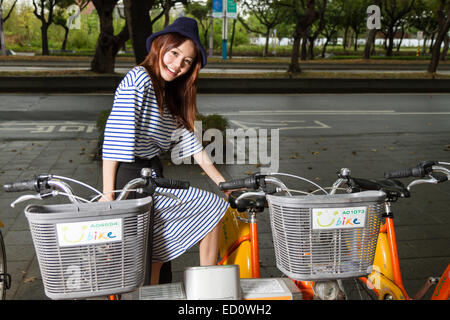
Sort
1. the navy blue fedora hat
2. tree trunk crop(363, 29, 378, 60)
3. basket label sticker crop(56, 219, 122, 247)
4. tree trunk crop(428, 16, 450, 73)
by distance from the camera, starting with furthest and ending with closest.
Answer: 1. tree trunk crop(363, 29, 378, 60)
2. tree trunk crop(428, 16, 450, 73)
3. the navy blue fedora hat
4. basket label sticker crop(56, 219, 122, 247)

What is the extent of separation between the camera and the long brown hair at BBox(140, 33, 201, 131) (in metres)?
2.26

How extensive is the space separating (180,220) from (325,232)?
0.72 metres

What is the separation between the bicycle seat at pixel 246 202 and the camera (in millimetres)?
2086

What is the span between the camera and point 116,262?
1.71 metres

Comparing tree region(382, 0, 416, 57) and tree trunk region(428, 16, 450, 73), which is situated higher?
tree region(382, 0, 416, 57)

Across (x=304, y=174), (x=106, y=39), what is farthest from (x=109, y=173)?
(x=106, y=39)

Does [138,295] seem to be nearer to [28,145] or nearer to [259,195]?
[259,195]

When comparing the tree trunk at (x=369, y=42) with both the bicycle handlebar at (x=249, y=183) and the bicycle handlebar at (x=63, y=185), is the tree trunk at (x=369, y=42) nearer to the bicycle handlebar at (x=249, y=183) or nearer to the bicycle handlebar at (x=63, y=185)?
the bicycle handlebar at (x=249, y=183)

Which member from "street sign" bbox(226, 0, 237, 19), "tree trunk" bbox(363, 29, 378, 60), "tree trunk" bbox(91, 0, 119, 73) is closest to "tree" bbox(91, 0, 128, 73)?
"tree trunk" bbox(91, 0, 119, 73)

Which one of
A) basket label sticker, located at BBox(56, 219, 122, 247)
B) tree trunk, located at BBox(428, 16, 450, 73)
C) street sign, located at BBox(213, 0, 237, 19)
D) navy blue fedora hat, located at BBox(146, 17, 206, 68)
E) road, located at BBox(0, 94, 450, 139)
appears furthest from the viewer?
street sign, located at BBox(213, 0, 237, 19)

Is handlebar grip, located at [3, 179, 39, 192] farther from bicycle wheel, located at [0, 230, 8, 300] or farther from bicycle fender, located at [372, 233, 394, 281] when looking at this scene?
bicycle fender, located at [372, 233, 394, 281]

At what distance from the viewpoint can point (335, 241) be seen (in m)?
1.84

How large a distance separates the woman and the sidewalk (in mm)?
1312
